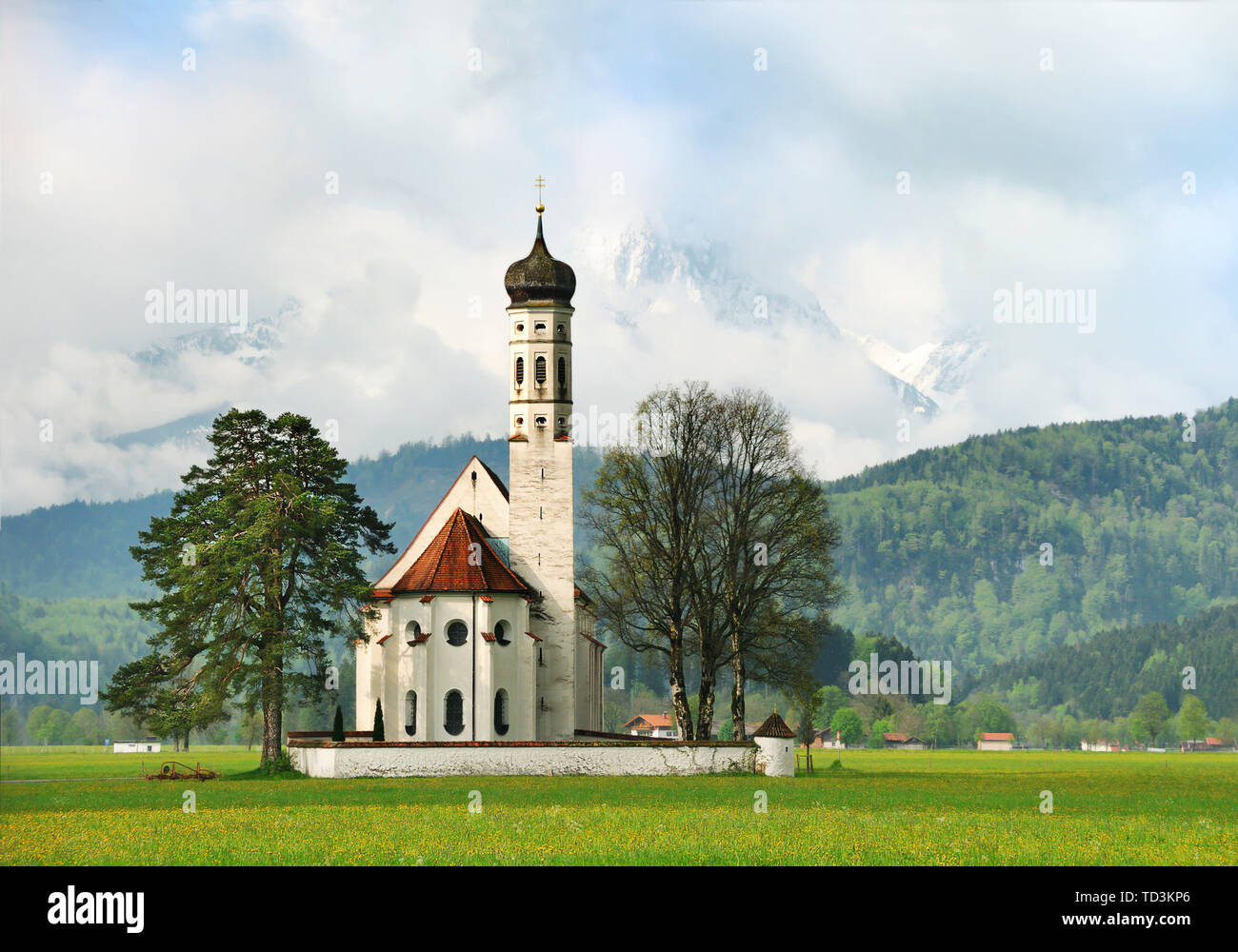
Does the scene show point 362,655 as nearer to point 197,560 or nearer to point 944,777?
point 197,560

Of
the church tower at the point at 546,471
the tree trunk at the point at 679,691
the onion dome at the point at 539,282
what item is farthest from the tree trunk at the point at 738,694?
the onion dome at the point at 539,282

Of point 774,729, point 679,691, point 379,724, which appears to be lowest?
point 774,729

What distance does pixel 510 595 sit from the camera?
62438 mm

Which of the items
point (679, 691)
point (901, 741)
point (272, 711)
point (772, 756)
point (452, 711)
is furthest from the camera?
point (901, 741)

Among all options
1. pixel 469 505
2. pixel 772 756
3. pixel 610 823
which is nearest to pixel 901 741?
pixel 469 505

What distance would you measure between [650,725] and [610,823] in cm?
14478

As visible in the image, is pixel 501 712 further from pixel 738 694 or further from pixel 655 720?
pixel 655 720

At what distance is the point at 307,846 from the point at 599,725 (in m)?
51.7

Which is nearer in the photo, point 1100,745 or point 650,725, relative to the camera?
point 650,725

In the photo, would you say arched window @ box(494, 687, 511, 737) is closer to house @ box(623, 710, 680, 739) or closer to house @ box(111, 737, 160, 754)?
house @ box(111, 737, 160, 754)

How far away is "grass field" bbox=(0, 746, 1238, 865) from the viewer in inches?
974

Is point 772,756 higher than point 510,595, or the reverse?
point 510,595

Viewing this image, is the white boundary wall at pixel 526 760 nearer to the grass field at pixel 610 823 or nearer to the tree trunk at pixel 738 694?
the grass field at pixel 610 823

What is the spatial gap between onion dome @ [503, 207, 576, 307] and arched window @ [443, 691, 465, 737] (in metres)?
18.7
